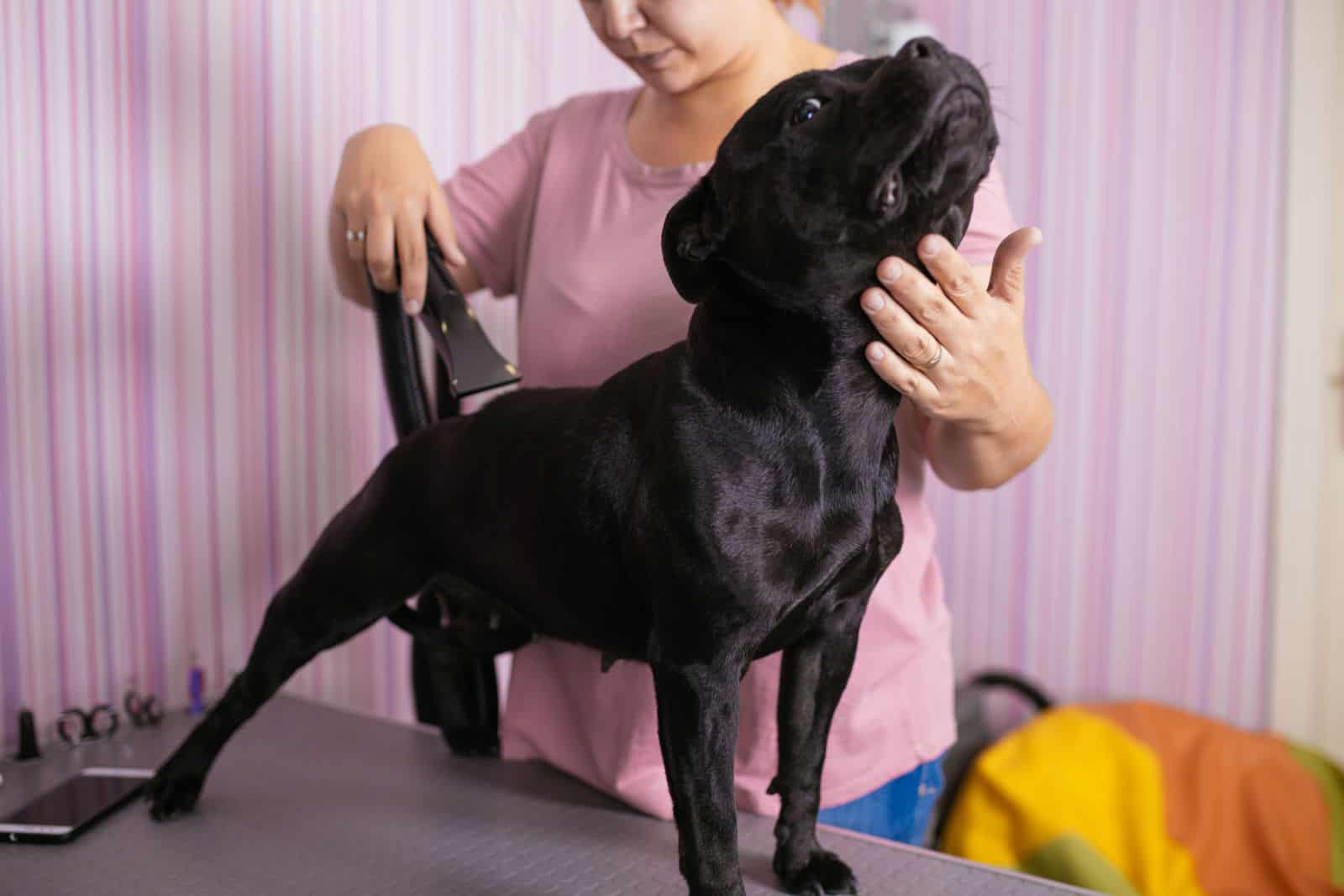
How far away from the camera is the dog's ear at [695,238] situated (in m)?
0.66

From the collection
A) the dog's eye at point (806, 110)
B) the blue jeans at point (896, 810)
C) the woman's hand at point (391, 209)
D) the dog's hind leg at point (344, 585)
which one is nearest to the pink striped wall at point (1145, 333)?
the blue jeans at point (896, 810)

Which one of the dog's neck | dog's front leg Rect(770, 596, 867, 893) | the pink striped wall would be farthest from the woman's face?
the pink striped wall

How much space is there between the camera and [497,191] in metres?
1.15

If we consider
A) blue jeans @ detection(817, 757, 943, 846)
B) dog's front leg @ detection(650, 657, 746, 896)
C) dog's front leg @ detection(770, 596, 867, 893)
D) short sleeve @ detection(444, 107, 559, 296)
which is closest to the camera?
dog's front leg @ detection(650, 657, 746, 896)

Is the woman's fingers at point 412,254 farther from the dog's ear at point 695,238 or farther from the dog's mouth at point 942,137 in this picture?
the dog's mouth at point 942,137

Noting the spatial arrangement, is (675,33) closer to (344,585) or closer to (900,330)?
(900,330)

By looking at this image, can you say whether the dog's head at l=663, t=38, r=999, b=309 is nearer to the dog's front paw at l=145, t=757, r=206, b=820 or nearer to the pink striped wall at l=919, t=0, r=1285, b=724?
the dog's front paw at l=145, t=757, r=206, b=820

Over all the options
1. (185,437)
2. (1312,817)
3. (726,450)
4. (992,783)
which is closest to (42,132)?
(185,437)

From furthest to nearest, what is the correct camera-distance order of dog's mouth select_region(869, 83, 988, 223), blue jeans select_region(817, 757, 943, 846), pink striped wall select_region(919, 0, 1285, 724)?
pink striped wall select_region(919, 0, 1285, 724) → blue jeans select_region(817, 757, 943, 846) → dog's mouth select_region(869, 83, 988, 223)

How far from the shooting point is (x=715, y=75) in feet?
3.13

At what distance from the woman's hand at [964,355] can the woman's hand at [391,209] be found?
0.47m

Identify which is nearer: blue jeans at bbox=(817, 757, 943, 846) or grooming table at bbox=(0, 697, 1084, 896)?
grooming table at bbox=(0, 697, 1084, 896)

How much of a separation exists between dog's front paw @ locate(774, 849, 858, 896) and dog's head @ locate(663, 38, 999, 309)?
425 mm

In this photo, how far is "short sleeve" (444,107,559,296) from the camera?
115cm
